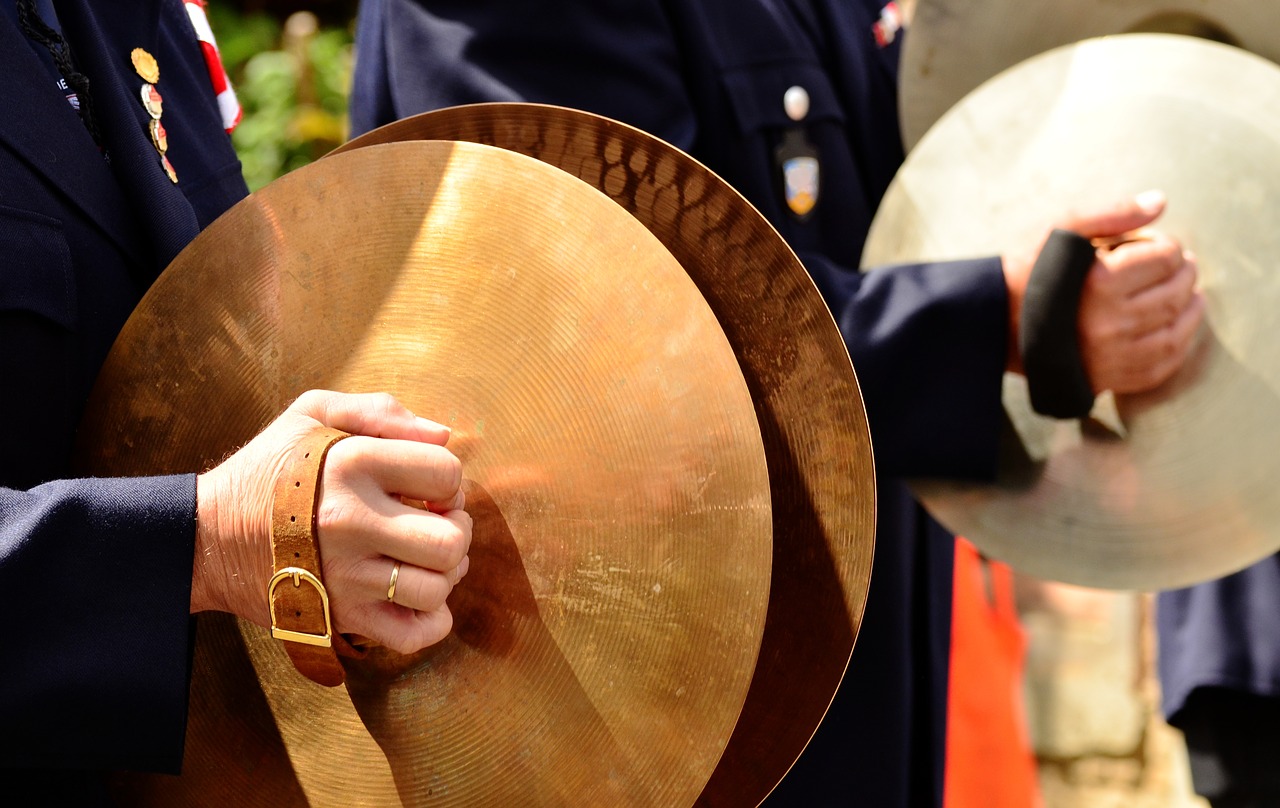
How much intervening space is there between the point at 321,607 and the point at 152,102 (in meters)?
0.78

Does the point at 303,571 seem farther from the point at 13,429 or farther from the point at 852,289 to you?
the point at 852,289

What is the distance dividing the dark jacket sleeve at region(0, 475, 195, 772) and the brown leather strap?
0.11 metres

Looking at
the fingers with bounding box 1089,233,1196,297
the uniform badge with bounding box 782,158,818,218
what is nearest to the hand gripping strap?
the fingers with bounding box 1089,233,1196,297

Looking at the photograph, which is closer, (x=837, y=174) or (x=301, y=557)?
(x=301, y=557)

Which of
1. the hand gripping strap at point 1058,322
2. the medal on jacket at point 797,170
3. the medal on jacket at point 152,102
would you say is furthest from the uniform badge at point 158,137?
the hand gripping strap at point 1058,322

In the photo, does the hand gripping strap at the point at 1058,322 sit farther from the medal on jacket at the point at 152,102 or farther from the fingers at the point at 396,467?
the medal on jacket at the point at 152,102

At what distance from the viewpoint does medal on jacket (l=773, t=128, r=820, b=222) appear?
1.71 metres

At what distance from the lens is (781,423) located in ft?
4.21

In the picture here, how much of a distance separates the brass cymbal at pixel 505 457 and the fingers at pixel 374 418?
0.05 meters

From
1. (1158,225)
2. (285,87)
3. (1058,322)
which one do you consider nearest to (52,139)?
(1058,322)

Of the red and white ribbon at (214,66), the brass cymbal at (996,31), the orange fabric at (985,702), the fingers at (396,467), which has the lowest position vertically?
the orange fabric at (985,702)

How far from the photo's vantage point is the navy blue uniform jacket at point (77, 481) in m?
1.10

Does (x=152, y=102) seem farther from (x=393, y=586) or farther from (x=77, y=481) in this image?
(x=393, y=586)

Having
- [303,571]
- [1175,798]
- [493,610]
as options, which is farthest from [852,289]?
[1175,798]
